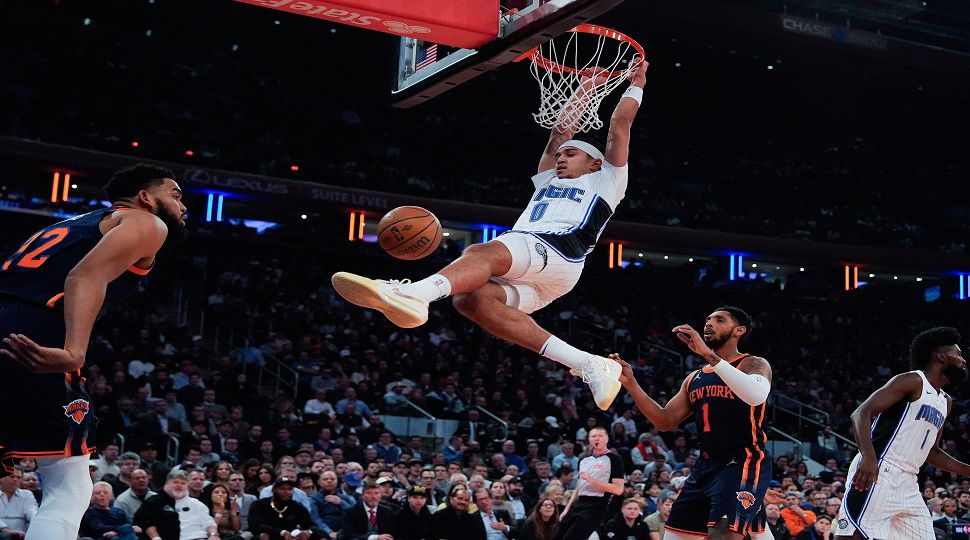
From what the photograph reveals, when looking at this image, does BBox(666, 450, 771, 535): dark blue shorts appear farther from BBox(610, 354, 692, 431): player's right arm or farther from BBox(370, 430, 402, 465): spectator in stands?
BBox(370, 430, 402, 465): spectator in stands

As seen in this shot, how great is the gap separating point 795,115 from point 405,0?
2573cm

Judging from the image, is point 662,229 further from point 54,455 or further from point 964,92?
point 54,455

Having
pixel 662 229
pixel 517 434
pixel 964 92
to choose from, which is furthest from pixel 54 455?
pixel 964 92

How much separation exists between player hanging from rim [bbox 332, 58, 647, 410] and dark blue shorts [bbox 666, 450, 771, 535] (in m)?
1.15

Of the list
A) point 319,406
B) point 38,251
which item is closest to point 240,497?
point 319,406

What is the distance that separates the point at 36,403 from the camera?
380 cm

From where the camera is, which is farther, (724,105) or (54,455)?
(724,105)

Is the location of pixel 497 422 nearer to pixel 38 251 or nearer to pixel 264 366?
pixel 264 366

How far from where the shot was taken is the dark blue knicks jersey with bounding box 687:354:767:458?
6332 mm

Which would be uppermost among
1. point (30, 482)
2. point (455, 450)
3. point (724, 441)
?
point (724, 441)

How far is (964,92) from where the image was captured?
2644cm

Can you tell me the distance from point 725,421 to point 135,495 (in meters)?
5.94

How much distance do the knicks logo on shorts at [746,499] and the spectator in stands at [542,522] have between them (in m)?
5.02

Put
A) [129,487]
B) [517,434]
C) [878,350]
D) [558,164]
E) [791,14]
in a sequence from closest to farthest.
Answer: [558,164]
[129,487]
[517,434]
[791,14]
[878,350]
